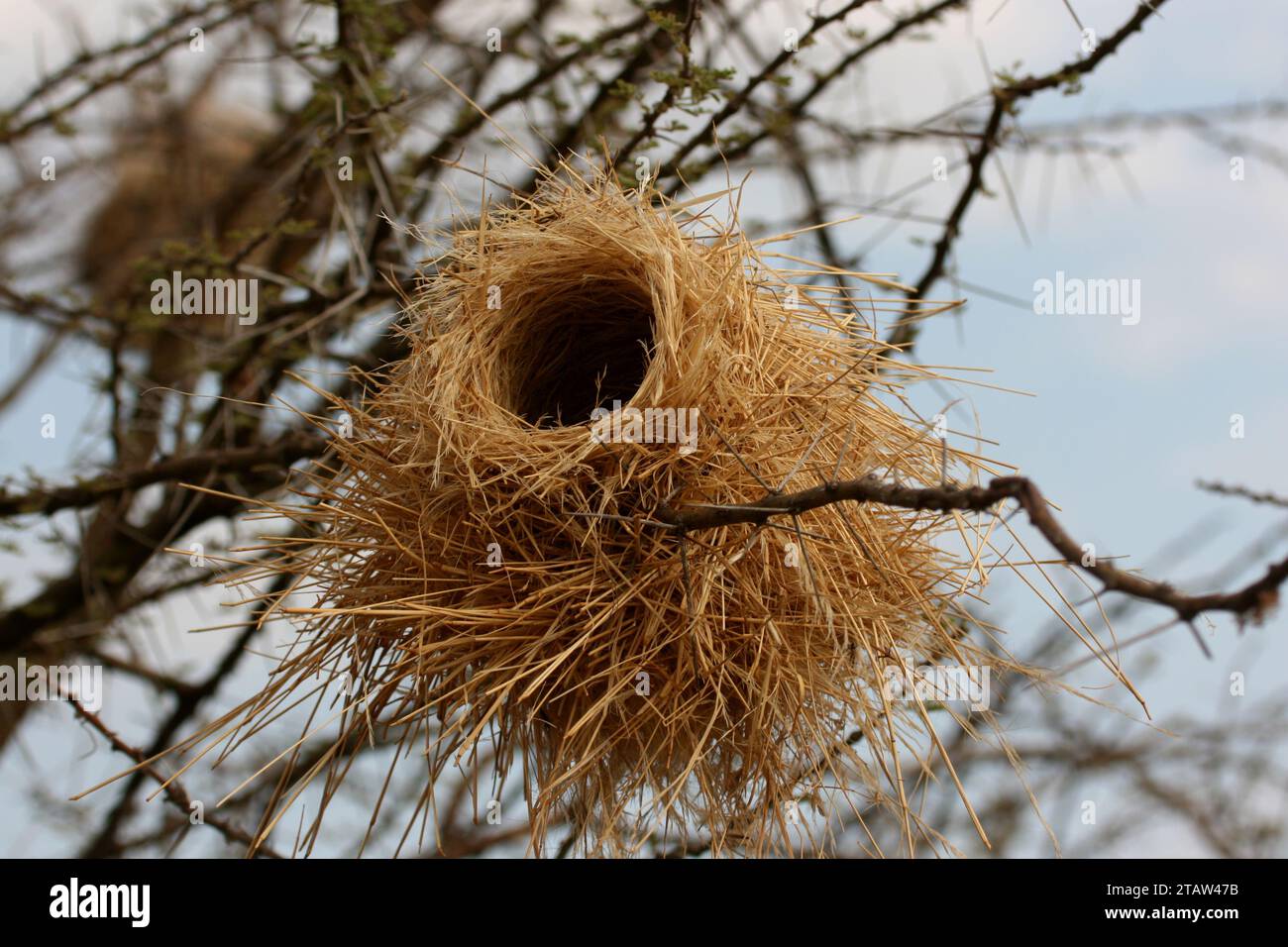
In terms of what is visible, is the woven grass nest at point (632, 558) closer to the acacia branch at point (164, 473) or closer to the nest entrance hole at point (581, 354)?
the nest entrance hole at point (581, 354)

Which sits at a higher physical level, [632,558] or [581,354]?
[581,354]

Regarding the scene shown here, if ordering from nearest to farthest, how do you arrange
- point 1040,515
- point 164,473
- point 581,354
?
point 1040,515, point 581,354, point 164,473

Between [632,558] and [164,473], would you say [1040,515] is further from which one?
[164,473]

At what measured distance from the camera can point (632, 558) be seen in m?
1.56

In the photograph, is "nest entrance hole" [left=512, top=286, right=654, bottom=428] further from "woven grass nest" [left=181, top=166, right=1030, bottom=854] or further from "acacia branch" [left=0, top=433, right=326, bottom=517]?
"acacia branch" [left=0, top=433, right=326, bottom=517]

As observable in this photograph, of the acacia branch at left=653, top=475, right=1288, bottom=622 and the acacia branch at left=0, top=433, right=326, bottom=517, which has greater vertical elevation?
the acacia branch at left=0, top=433, right=326, bottom=517

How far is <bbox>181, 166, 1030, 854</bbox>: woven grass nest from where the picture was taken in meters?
1.53

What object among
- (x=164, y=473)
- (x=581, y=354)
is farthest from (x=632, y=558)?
(x=164, y=473)

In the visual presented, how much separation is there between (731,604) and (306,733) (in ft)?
1.76

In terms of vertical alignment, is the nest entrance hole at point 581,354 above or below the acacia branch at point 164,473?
above

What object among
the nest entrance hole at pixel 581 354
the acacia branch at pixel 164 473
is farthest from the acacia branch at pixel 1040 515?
the acacia branch at pixel 164 473

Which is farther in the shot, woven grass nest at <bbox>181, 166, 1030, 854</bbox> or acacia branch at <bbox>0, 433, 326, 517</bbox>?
acacia branch at <bbox>0, 433, 326, 517</bbox>

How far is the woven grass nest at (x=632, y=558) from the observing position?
5.02 feet

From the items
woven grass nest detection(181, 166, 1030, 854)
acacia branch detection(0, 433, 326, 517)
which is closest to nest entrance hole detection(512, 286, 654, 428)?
woven grass nest detection(181, 166, 1030, 854)
